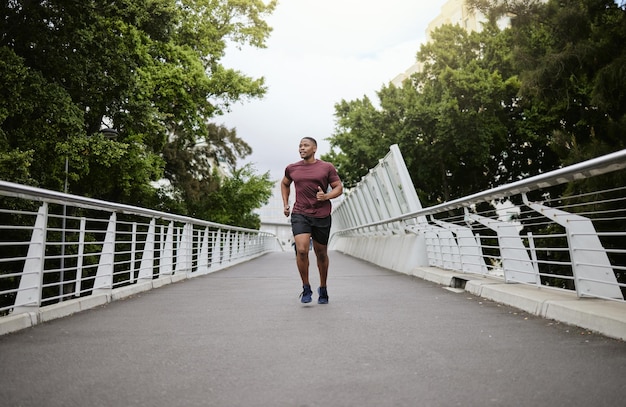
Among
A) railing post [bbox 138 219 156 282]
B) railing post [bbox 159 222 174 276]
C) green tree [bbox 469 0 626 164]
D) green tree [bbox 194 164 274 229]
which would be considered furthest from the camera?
green tree [bbox 194 164 274 229]

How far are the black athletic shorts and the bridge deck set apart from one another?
3.05ft

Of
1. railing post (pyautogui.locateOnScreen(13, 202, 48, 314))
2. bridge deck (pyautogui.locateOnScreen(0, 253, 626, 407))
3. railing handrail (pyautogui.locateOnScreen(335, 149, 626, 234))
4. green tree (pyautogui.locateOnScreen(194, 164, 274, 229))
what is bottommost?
bridge deck (pyautogui.locateOnScreen(0, 253, 626, 407))

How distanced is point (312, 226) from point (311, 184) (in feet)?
1.59

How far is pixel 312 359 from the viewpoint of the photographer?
3.61m

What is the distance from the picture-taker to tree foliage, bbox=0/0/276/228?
1437cm

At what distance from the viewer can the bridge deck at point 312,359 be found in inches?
109

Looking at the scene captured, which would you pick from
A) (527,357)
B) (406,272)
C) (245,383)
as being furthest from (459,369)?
(406,272)

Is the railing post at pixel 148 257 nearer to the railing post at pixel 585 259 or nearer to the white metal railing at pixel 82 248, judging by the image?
the white metal railing at pixel 82 248

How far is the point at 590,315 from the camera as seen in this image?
4.30 m

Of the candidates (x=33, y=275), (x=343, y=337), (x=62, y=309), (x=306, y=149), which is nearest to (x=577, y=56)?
(x=306, y=149)

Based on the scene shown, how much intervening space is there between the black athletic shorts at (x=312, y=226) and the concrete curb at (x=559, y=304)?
199 cm

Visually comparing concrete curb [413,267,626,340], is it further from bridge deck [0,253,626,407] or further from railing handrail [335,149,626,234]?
railing handrail [335,149,626,234]

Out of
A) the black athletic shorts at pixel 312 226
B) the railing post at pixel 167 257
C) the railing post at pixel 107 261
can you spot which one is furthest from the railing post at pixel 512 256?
the railing post at pixel 167 257

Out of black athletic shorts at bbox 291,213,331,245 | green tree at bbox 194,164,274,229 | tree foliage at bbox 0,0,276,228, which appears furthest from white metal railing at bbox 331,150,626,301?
green tree at bbox 194,164,274,229
